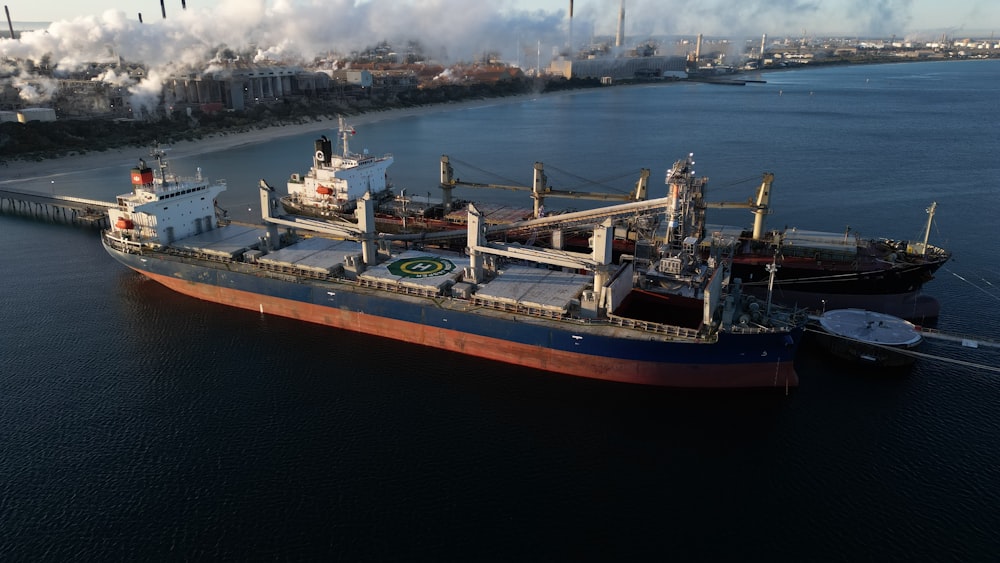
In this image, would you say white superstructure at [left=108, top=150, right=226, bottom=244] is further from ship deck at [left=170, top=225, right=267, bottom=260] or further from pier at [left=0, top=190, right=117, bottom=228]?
pier at [left=0, top=190, right=117, bottom=228]

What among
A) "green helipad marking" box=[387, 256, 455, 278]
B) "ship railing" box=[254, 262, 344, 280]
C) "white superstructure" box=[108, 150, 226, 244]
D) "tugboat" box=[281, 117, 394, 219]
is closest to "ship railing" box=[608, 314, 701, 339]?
"green helipad marking" box=[387, 256, 455, 278]

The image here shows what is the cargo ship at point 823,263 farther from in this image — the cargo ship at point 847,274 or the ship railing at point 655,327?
the ship railing at point 655,327

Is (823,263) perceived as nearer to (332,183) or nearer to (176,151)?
(332,183)

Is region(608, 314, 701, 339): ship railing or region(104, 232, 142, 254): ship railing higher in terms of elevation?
region(104, 232, 142, 254): ship railing

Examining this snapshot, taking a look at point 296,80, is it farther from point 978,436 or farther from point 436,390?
point 978,436

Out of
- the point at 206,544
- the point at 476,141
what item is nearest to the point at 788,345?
the point at 206,544

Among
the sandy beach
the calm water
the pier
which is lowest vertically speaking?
the calm water

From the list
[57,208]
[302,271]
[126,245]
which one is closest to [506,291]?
[302,271]
